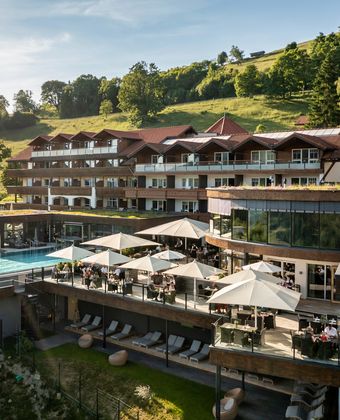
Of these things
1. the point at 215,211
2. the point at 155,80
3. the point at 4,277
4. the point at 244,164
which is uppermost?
the point at 155,80

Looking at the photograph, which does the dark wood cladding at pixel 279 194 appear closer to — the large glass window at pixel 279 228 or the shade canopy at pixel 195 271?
the large glass window at pixel 279 228

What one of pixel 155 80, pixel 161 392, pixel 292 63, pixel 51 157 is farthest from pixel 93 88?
pixel 161 392

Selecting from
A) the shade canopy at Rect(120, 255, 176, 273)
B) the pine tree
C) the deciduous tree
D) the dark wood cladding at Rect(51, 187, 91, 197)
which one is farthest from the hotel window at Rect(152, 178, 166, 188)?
the deciduous tree

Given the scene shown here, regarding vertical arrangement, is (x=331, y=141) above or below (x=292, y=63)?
below

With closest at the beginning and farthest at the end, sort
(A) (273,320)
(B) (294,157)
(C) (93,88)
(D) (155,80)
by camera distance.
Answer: (A) (273,320), (B) (294,157), (D) (155,80), (C) (93,88)

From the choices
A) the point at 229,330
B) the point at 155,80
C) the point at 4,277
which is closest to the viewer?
the point at 229,330

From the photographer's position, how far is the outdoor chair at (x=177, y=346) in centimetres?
2349

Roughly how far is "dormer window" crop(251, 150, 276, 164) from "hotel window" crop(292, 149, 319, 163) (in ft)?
6.95

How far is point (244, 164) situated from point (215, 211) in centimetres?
1499

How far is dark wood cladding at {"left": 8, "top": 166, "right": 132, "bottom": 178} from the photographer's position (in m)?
51.8

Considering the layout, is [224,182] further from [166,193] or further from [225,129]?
[225,129]

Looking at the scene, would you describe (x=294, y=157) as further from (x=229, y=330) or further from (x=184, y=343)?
(x=229, y=330)

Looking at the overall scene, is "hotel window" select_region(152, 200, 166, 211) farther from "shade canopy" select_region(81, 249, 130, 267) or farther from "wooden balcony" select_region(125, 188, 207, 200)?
"shade canopy" select_region(81, 249, 130, 267)

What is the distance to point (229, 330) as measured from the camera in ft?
57.2
